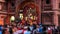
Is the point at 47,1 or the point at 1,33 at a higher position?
A: the point at 47,1

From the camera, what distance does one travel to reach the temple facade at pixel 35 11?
2678cm

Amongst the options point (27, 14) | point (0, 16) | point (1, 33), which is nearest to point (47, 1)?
point (27, 14)

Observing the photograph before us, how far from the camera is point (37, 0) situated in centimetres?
2817

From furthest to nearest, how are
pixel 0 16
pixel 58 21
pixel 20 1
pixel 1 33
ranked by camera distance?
pixel 20 1
pixel 58 21
pixel 0 16
pixel 1 33

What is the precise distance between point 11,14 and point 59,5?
6.82m

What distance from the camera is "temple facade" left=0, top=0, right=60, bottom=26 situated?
2678 cm

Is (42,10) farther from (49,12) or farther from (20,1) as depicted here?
(20,1)

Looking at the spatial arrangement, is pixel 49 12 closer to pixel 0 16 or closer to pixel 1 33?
pixel 0 16

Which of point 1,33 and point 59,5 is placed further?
point 59,5

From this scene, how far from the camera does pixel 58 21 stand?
26.8 meters

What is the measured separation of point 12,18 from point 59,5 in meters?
6.79

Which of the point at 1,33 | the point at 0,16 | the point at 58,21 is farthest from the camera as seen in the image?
the point at 58,21

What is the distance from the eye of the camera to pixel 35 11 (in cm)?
2775

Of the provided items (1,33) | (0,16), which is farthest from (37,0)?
(1,33)
